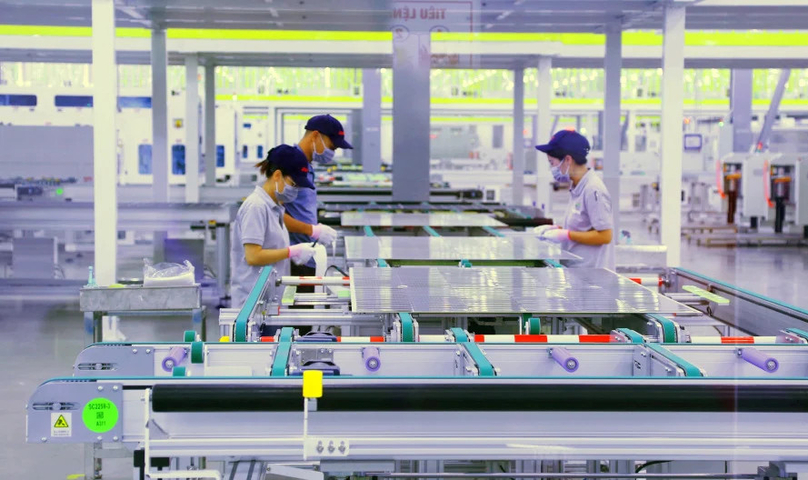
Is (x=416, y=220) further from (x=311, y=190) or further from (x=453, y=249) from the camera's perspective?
(x=453, y=249)

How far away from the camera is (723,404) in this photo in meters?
2.09

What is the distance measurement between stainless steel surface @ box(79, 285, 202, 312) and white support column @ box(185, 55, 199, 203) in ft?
26.2

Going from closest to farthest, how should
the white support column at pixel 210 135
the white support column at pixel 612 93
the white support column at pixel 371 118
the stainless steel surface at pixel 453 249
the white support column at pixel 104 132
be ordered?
the stainless steel surface at pixel 453 249 < the white support column at pixel 104 132 < the white support column at pixel 612 93 < the white support column at pixel 210 135 < the white support column at pixel 371 118

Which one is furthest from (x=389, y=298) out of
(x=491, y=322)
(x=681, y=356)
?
(x=681, y=356)

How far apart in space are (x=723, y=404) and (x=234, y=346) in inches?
48.9

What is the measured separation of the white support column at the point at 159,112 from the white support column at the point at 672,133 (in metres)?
5.26

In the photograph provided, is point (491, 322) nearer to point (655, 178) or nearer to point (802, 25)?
point (802, 25)

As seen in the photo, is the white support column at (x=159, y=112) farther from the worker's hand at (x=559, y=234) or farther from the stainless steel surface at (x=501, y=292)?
the stainless steel surface at (x=501, y=292)

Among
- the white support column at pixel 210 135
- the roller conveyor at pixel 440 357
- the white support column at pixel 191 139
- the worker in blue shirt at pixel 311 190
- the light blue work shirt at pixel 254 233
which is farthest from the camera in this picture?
the white support column at pixel 210 135

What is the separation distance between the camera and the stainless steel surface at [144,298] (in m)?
5.02

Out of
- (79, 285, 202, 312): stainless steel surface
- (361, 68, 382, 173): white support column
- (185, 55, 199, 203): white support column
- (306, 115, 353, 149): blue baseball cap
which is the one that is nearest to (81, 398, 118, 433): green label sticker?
(79, 285, 202, 312): stainless steel surface

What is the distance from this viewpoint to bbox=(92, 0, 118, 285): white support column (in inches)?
260

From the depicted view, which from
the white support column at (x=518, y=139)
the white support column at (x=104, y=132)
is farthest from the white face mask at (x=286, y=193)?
the white support column at (x=518, y=139)

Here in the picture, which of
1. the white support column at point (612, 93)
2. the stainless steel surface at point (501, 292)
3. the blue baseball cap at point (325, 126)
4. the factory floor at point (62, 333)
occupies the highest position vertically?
the white support column at point (612, 93)
